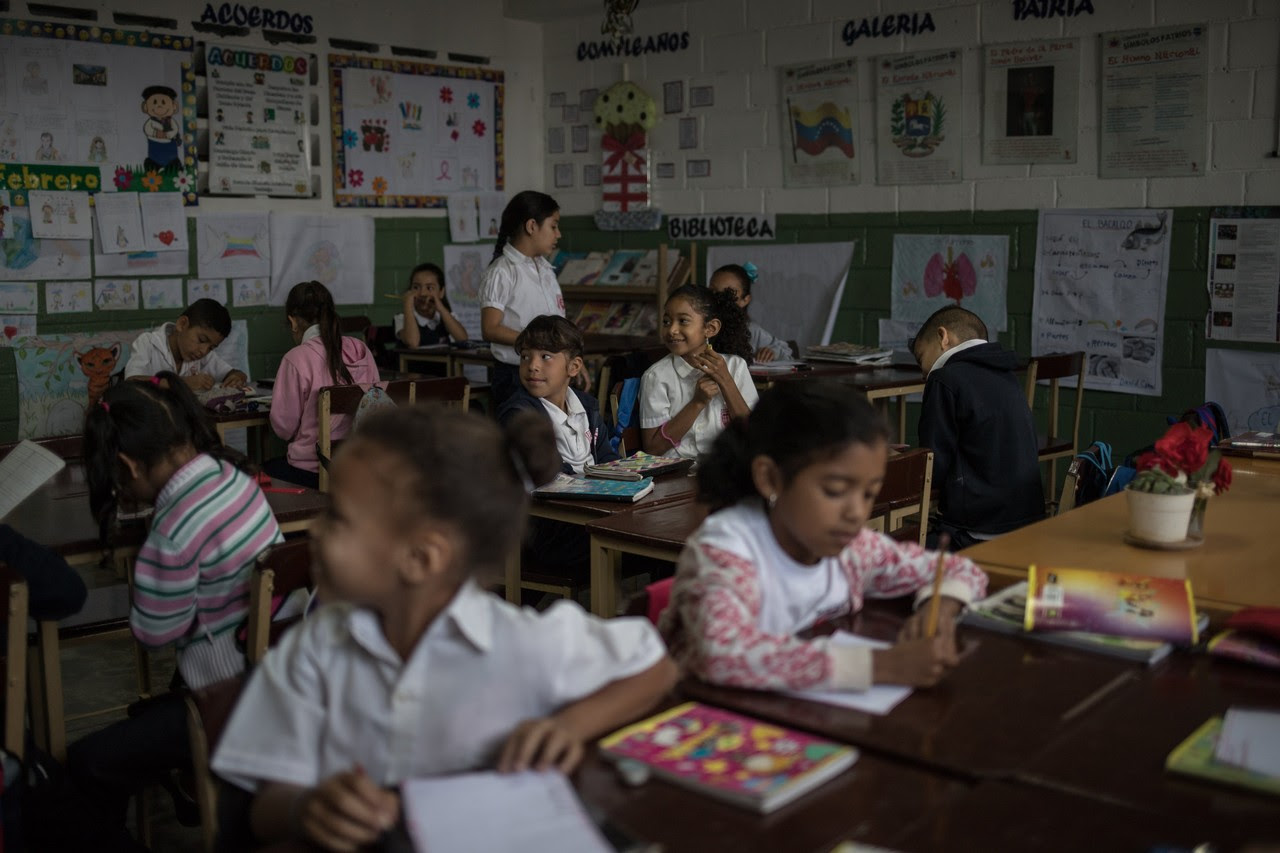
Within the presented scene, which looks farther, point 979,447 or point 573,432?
point 573,432

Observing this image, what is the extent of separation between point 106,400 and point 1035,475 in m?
2.39

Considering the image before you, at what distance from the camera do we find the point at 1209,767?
1237mm

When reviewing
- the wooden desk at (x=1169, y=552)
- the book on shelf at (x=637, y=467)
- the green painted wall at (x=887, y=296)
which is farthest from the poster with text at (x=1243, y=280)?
the book on shelf at (x=637, y=467)

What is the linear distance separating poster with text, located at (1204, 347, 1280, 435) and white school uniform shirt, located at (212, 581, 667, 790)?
453cm

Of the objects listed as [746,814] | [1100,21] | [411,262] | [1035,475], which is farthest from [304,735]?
[411,262]

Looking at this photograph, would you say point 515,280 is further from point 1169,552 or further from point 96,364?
point 1169,552

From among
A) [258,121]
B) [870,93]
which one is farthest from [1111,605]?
[258,121]

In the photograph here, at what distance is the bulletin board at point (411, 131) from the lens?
6.80 metres

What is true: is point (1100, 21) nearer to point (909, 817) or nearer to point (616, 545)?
point (616, 545)

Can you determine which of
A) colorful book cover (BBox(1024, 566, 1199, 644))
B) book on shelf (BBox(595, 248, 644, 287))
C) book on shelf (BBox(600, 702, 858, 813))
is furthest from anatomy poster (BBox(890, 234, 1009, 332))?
book on shelf (BBox(600, 702, 858, 813))

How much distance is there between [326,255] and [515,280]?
2.16 m

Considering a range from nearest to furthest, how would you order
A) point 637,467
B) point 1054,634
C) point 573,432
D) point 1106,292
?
point 1054,634, point 637,467, point 573,432, point 1106,292

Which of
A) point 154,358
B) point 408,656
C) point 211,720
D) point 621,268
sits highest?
point 621,268

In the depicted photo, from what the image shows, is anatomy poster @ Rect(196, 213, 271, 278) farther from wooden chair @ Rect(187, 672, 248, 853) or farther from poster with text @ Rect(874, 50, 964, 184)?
wooden chair @ Rect(187, 672, 248, 853)
